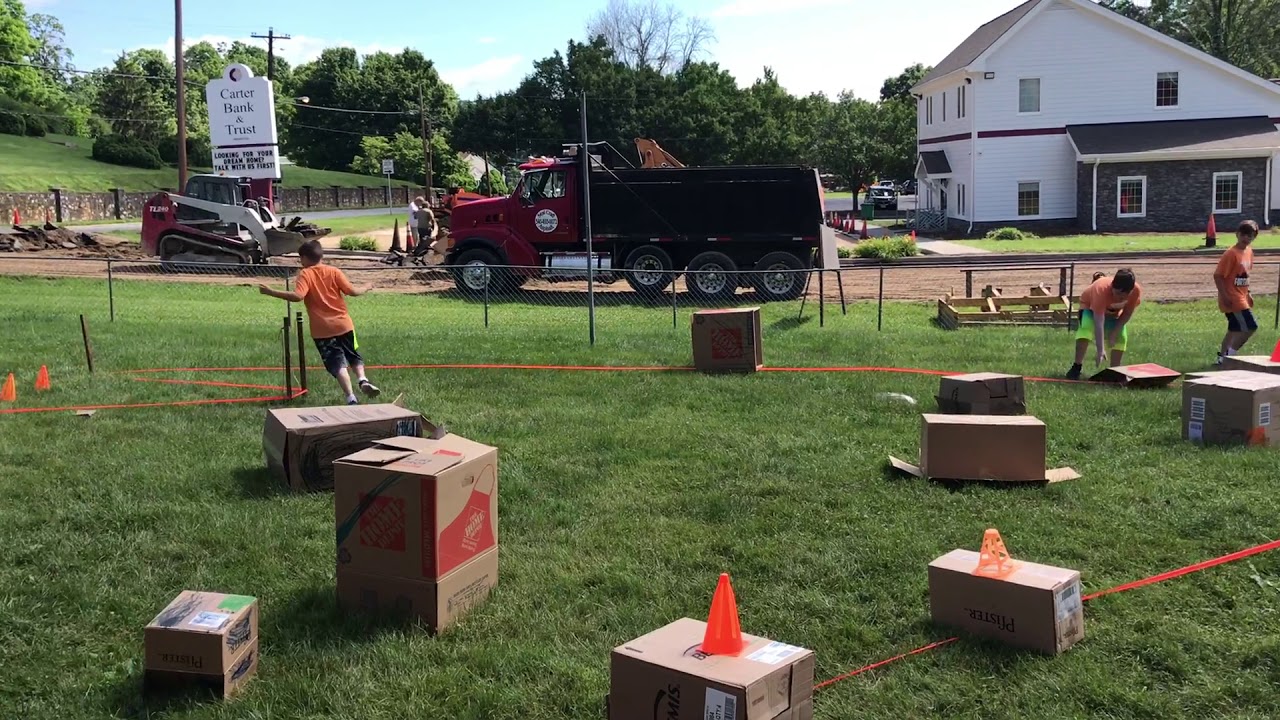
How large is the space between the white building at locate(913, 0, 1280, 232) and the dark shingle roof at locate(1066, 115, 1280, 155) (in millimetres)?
67

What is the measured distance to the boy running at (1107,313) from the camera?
400 inches

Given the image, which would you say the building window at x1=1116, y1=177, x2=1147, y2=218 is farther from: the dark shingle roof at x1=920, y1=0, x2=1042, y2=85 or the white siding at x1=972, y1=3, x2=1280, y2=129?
the dark shingle roof at x1=920, y1=0, x2=1042, y2=85

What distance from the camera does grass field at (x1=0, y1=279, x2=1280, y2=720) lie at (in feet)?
13.7

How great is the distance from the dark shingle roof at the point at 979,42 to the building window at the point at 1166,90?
5664 mm

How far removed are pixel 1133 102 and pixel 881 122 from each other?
77.9ft

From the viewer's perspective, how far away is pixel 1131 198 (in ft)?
126

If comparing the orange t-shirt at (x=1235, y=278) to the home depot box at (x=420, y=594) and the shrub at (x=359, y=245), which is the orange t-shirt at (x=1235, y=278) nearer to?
the home depot box at (x=420, y=594)

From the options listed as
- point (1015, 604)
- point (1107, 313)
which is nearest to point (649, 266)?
point (1107, 313)

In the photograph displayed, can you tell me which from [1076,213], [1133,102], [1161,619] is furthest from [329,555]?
[1133,102]

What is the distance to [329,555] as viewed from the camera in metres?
5.58

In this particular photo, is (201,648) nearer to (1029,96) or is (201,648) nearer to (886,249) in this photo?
(886,249)

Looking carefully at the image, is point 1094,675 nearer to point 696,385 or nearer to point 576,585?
point 576,585

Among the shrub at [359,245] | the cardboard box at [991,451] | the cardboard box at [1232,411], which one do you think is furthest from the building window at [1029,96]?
the cardboard box at [991,451]

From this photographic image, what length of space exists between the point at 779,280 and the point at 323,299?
13.7 meters
